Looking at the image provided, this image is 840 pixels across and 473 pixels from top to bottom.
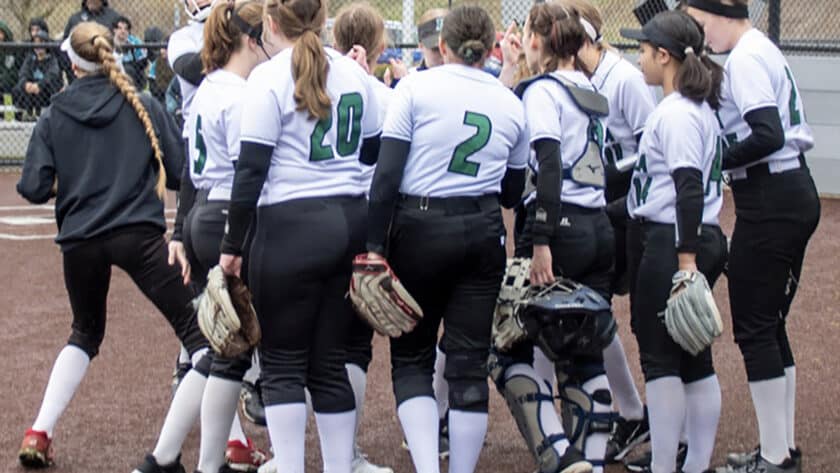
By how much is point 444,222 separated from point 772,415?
5.19 ft

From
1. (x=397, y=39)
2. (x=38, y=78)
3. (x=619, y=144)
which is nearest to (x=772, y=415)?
(x=619, y=144)

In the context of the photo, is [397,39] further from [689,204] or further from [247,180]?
[247,180]

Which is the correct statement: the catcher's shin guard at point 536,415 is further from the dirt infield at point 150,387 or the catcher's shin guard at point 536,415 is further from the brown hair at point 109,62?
the brown hair at point 109,62

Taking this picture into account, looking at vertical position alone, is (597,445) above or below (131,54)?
above

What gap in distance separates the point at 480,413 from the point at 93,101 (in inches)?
83.2

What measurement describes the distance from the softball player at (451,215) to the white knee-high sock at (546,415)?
319 mm

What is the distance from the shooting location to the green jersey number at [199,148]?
5223 mm

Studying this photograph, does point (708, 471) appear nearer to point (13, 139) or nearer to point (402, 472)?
point (402, 472)

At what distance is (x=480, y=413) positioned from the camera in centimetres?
495

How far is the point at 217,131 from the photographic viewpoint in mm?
5133

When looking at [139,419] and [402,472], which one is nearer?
[402,472]

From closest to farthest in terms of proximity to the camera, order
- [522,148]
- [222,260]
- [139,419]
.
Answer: [222,260], [522,148], [139,419]

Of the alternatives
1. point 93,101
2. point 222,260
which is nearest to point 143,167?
point 93,101

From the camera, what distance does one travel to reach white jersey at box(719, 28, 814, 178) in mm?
5176
